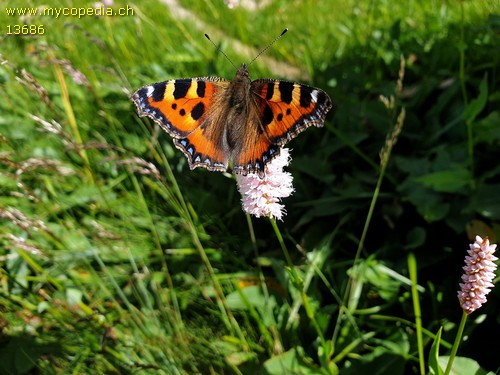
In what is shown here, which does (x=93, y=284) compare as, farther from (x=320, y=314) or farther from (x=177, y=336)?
(x=320, y=314)

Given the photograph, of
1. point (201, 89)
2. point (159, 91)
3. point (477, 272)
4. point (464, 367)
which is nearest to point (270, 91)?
point (201, 89)

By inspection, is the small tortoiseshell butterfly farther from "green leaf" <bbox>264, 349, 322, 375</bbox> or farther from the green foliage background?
"green leaf" <bbox>264, 349, 322, 375</bbox>

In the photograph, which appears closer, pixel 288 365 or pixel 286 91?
pixel 286 91

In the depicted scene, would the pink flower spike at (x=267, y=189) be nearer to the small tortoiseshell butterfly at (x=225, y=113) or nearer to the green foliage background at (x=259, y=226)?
the small tortoiseshell butterfly at (x=225, y=113)

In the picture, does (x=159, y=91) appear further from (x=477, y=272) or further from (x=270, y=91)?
(x=477, y=272)

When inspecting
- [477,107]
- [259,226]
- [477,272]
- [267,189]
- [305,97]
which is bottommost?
[259,226]

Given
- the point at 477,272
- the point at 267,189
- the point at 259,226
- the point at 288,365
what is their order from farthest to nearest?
the point at 259,226, the point at 288,365, the point at 267,189, the point at 477,272
